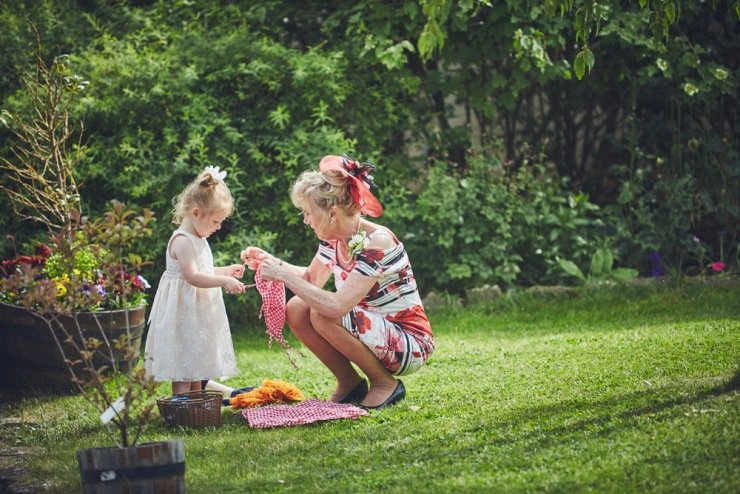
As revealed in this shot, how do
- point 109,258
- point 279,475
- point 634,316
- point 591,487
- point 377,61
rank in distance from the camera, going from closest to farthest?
point 591,487 < point 109,258 < point 279,475 < point 634,316 < point 377,61

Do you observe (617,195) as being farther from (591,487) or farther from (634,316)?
(591,487)

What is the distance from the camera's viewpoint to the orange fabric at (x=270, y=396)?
16.3 ft

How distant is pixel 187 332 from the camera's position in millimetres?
4961

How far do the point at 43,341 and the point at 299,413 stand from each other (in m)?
1.72

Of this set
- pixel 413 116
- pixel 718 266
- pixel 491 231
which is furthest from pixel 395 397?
pixel 413 116

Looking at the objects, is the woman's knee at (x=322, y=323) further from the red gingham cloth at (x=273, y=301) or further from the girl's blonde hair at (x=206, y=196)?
the girl's blonde hair at (x=206, y=196)

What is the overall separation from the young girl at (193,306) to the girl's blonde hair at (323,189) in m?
0.59

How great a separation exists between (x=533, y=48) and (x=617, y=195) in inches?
79.7

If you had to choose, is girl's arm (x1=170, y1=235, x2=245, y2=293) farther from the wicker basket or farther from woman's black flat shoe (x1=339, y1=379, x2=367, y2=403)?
woman's black flat shoe (x1=339, y1=379, x2=367, y2=403)

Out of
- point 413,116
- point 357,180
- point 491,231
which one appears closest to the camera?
point 357,180

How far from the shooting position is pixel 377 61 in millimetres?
7934

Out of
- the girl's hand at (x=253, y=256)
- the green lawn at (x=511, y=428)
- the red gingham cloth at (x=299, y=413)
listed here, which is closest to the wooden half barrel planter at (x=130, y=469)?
the green lawn at (x=511, y=428)

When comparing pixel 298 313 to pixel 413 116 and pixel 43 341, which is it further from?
pixel 413 116

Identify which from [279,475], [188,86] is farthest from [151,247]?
[279,475]
